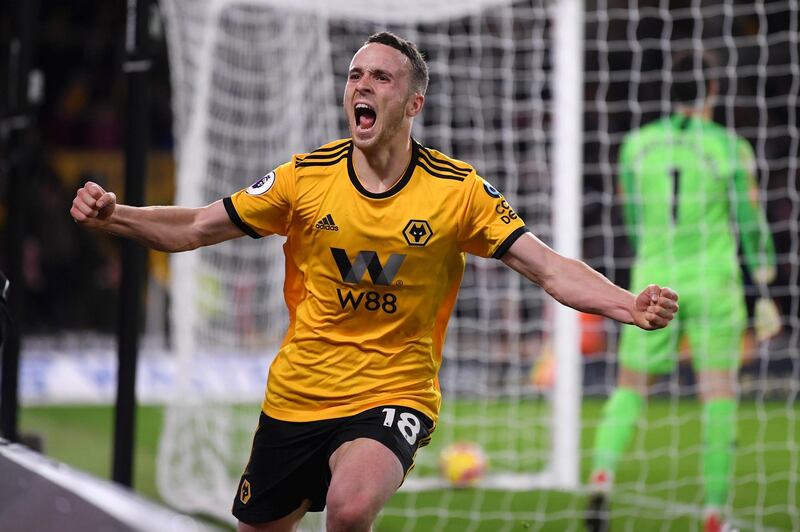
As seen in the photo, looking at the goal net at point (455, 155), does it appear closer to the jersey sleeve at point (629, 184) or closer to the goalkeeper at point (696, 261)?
the goalkeeper at point (696, 261)

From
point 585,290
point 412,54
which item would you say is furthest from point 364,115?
point 585,290

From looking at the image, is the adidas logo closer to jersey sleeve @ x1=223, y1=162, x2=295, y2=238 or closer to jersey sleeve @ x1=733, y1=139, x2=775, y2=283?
jersey sleeve @ x1=223, y1=162, x2=295, y2=238

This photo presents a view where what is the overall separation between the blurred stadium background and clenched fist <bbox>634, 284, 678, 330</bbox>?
278 centimetres

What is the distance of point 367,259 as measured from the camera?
12.5 ft

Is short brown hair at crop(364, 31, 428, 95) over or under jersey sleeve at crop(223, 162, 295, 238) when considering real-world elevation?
over

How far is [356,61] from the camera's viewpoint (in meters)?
3.83

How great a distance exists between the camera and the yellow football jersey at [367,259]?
3.82 metres

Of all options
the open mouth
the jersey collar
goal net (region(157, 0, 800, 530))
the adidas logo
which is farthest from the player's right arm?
goal net (region(157, 0, 800, 530))

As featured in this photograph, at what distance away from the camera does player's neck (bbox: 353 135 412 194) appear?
387 centimetres

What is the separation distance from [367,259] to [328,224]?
163 millimetres

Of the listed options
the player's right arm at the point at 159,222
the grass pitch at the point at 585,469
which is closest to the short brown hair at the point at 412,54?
the player's right arm at the point at 159,222

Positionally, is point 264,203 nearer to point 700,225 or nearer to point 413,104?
point 413,104

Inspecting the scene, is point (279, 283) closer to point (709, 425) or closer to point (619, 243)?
point (709, 425)

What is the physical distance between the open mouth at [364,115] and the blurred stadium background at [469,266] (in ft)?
6.88
